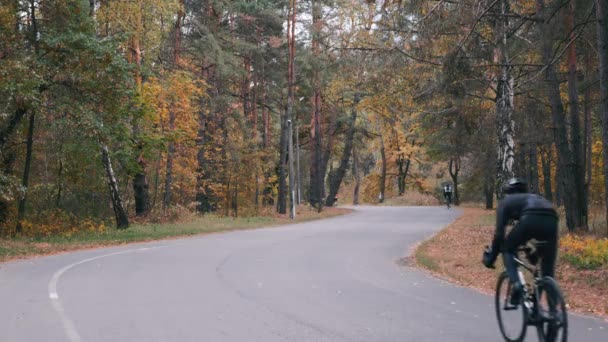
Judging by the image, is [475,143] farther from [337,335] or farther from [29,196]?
[337,335]

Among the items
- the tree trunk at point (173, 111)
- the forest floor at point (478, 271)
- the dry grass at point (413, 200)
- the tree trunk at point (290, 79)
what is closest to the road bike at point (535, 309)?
the forest floor at point (478, 271)

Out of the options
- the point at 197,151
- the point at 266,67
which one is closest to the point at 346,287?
the point at 197,151

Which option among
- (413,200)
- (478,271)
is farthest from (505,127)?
(413,200)

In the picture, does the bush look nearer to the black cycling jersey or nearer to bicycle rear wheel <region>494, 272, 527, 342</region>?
bicycle rear wheel <region>494, 272, 527, 342</region>

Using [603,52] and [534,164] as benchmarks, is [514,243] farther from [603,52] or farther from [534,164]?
[534,164]

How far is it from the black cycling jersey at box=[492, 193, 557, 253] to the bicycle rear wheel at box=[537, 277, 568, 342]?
26.5 inches

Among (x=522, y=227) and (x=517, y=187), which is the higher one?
(x=517, y=187)

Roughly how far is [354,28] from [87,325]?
38.3ft

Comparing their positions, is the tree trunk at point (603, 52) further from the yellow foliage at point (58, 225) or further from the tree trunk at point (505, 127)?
the yellow foliage at point (58, 225)

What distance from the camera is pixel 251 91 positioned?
41.2m

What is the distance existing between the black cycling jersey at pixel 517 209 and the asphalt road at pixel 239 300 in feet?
4.42

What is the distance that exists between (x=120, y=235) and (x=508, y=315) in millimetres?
18542

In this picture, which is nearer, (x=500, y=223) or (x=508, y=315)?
(x=500, y=223)

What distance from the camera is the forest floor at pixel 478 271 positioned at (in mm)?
9875
